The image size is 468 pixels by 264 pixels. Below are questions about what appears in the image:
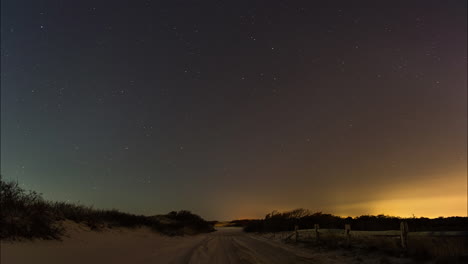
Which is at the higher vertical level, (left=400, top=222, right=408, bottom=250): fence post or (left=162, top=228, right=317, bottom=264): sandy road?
(left=400, top=222, right=408, bottom=250): fence post

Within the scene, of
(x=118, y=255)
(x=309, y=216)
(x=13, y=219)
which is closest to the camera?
(x=13, y=219)

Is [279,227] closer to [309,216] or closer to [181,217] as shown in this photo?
[309,216]

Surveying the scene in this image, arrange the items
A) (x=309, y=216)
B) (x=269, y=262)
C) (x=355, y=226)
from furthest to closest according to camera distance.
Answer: (x=309, y=216)
(x=355, y=226)
(x=269, y=262)

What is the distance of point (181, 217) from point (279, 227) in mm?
18707

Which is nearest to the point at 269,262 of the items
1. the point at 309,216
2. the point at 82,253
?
the point at 82,253

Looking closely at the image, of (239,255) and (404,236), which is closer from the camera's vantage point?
(404,236)

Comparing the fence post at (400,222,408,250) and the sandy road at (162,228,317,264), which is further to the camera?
the fence post at (400,222,408,250)

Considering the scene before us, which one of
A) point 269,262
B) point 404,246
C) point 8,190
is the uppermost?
point 8,190

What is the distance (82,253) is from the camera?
1127 cm

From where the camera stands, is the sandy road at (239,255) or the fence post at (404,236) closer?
the sandy road at (239,255)

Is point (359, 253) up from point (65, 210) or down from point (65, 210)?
down

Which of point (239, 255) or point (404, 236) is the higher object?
point (404, 236)

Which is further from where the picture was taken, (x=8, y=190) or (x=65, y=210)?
(x=65, y=210)

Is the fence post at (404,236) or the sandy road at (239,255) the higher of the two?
the fence post at (404,236)
